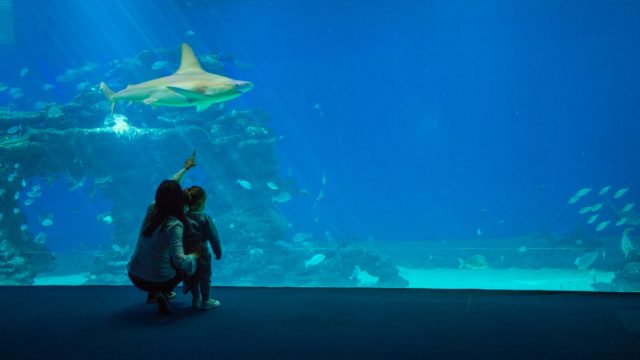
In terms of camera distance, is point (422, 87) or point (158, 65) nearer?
point (158, 65)

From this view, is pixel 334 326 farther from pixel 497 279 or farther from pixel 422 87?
pixel 422 87

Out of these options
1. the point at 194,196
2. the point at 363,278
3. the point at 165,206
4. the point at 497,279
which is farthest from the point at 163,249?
the point at 363,278

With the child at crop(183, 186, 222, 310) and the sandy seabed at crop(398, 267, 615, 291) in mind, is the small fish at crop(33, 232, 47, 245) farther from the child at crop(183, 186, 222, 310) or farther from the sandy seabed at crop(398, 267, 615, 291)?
the child at crop(183, 186, 222, 310)

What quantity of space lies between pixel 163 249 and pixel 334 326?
4.64 feet

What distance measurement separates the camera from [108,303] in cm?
405

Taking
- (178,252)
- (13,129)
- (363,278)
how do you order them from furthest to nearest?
1. (363,278)
2. (13,129)
3. (178,252)

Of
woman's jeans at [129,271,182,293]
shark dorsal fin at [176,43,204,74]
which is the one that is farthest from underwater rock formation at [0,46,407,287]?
woman's jeans at [129,271,182,293]

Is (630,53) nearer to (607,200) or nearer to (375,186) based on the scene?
(607,200)

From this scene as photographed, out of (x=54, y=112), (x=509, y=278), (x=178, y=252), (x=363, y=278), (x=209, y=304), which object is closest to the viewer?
(x=178, y=252)

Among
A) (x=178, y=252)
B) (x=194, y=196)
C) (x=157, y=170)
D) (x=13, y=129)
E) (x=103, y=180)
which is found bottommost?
(x=178, y=252)

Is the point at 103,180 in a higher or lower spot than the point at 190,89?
higher

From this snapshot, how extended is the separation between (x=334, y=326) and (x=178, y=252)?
1243 millimetres

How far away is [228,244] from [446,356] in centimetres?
1088

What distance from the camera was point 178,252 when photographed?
10.7ft
